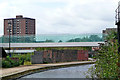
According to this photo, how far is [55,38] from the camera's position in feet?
189

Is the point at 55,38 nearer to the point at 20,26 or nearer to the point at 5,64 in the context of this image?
the point at 5,64

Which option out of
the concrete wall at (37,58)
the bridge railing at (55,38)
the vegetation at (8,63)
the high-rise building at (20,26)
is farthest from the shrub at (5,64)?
the high-rise building at (20,26)

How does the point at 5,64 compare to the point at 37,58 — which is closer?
the point at 5,64

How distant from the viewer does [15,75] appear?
20125mm

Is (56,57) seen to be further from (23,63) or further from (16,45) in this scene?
(16,45)

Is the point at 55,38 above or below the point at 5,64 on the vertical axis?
above

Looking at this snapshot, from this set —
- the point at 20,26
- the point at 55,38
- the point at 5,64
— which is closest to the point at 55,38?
the point at 55,38

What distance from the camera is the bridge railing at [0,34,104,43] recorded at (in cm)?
5565

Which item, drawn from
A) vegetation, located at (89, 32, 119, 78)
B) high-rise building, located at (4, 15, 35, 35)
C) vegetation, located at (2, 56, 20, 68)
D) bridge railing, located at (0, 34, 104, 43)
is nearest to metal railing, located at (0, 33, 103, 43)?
bridge railing, located at (0, 34, 104, 43)

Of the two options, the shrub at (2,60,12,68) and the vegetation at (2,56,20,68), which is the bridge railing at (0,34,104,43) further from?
the shrub at (2,60,12,68)

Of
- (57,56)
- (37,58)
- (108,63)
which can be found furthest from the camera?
(57,56)

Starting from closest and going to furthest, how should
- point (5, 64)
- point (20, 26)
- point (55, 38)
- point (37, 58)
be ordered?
1. point (5, 64)
2. point (37, 58)
3. point (55, 38)
4. point (20, 26)

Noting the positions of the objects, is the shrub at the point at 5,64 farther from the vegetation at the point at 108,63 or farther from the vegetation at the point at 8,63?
the vegetation at the point at 108,63

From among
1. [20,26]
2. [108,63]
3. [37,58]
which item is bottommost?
[37,58]
